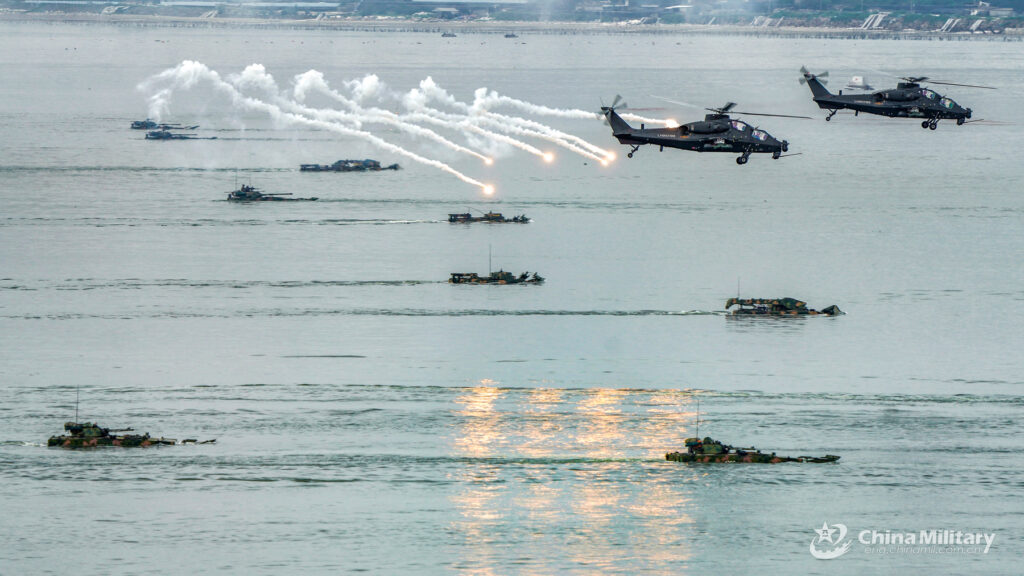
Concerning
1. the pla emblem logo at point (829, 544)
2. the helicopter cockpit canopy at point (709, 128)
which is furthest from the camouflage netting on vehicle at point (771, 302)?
the pla emblem logo at point (829, 544)

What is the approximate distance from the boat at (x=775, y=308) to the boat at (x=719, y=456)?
4064cm

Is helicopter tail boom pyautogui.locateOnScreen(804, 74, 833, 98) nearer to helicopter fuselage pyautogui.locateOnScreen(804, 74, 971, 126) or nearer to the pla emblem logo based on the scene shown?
helicopter fuselage pyautogui.locateOnScreen(804, 74, 971, 126)

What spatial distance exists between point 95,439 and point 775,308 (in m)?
71.2

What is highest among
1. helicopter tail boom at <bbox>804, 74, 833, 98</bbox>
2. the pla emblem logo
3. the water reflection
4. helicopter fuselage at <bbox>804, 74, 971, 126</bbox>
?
helicopter tail boom at <bbox>804, 74, 833, 98</bbox>

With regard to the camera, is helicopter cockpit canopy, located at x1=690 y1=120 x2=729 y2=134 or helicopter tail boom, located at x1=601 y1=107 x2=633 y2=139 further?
helicopter tail boom, located at x1=601 y1=107 x2=633 y2=139

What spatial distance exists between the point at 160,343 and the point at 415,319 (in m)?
24.4

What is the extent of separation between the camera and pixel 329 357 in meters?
133

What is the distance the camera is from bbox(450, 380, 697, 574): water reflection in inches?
3807

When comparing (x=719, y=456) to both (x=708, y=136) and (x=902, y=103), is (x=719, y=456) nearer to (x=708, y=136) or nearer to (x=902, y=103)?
(x=708, y=136)

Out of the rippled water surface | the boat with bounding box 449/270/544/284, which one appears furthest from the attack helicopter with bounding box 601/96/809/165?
the boat with bounding box 449/270/544/284

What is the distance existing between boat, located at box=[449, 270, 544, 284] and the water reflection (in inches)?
1426

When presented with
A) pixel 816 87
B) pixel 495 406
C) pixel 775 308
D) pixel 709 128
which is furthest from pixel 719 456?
pixel 775 308

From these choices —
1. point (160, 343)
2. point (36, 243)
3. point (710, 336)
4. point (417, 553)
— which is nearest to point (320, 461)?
point (417, 553)

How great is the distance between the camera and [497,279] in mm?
162875
